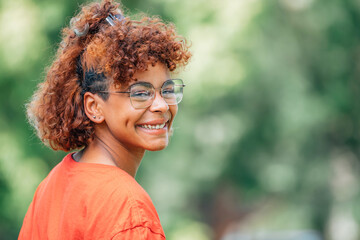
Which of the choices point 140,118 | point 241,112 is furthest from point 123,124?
point 241,112

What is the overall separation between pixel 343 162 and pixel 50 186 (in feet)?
32.2

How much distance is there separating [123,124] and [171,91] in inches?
8.7

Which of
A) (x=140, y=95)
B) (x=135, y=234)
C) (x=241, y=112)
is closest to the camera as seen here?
(x=135, y=234)

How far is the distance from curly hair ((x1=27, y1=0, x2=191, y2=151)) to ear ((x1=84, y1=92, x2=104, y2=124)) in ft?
0.08

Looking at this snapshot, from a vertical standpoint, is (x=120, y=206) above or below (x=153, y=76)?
below

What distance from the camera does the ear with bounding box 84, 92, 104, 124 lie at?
6.87 ft

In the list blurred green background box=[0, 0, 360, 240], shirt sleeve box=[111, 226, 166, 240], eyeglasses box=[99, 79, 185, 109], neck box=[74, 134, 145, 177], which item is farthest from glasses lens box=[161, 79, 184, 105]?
blurred green background box=[0, 0, 360, 240]

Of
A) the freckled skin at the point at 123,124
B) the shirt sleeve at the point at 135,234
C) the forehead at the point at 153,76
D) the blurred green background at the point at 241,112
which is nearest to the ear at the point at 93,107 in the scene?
the freckled skin at the point at 123,124

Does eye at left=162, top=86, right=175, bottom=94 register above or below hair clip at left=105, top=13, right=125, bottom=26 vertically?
below

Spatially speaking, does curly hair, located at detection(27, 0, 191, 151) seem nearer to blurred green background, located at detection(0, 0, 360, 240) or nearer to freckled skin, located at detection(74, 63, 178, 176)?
freckled skin, located at detection(74, 63, 178, 176)

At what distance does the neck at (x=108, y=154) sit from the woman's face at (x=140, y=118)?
26 mm

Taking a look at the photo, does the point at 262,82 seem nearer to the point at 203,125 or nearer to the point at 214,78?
the point at 203,125

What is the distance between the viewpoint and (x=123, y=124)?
206 centimetres

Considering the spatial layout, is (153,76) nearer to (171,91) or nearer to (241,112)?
(171,91)
